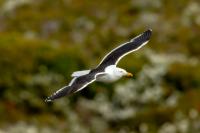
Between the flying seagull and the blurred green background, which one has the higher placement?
the blurred green background

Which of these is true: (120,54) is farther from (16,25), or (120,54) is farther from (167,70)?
(16,25)

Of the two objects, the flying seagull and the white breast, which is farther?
the white breast

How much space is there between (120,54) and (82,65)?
13.3 metres

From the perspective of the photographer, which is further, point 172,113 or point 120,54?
point 172,113

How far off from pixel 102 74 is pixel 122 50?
1.65 metres

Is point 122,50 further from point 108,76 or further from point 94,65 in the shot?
point 94,65

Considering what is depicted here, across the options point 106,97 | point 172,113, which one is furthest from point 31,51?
point 172,113

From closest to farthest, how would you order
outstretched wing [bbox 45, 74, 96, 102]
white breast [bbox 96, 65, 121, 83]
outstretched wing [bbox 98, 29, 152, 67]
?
outstretched wing [bbox 45, 74, 96, 102]
white breast [bbox 96, 65, 121, 83]
outstretched wing [bbox 98, 29, 152, 67]

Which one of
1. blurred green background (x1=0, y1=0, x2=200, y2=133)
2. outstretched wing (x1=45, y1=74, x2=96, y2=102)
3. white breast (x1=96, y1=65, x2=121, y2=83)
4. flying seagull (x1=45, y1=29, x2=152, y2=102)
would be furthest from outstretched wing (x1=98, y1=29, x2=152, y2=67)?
blurred green background (x1=0, y1=0, x2=200, y2=133)

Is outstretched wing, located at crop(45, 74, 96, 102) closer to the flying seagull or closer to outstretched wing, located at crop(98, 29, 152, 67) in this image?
the flying seagull

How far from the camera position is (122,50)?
52.5 ft

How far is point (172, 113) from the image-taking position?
26.8 metres

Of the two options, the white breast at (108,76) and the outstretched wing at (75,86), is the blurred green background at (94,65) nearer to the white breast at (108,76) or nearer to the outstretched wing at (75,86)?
the white breast at (108,76)

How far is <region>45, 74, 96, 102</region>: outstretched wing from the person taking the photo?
541 inches
